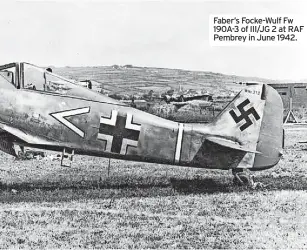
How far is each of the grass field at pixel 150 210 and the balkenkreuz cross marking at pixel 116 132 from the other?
0.86m

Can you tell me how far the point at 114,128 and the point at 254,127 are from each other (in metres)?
2.71

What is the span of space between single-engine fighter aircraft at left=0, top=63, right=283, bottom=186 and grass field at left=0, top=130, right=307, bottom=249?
2.16 feet

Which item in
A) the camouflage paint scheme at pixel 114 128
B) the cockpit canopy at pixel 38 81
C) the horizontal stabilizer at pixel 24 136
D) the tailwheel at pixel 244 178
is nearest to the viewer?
the horizontal stabilizer at pixel 24 136

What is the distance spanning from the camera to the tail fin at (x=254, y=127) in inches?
303

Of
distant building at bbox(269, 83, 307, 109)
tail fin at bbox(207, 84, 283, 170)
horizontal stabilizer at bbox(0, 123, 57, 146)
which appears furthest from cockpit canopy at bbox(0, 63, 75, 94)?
distant building at bbox(269, 83, 307, 109)

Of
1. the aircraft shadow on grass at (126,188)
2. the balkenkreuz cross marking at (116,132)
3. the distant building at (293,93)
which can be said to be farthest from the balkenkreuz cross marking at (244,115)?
the distant building at (293,93)

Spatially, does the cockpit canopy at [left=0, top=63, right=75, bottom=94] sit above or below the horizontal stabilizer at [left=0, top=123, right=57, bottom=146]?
above

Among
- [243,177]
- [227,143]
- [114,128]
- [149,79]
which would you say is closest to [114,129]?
[114,128]

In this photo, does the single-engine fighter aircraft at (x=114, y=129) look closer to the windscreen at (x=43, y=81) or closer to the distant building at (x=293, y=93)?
the windscreen at (x=43, y=81)

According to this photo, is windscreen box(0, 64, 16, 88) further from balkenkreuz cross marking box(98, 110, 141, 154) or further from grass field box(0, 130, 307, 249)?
grass field box(0, 130, 307, 249)

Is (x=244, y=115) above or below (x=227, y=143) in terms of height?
above

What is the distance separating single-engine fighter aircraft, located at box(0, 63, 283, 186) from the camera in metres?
7.21

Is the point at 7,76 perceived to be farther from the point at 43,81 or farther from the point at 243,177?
the point at 243,177

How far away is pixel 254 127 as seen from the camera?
7695mm
